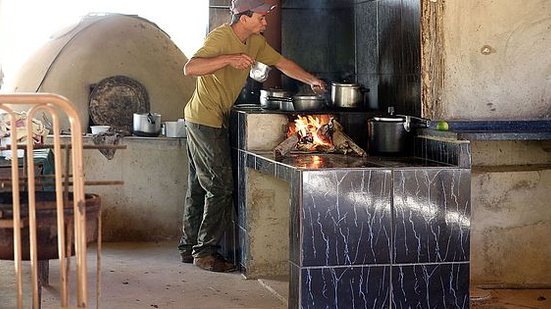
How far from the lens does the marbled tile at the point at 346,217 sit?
19.2 feet

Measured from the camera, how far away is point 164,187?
912 centimetres

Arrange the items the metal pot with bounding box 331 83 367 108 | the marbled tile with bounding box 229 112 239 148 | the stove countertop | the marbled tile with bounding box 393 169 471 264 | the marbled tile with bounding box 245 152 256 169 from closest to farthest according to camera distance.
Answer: the marbled tile with bounding box 393 169 471 264 < the stove countertop < the marbled tile with bounding box 245 152 256 169 < the metal pot with bounding box 331 83 367 108 < the marbled tile with bounding box 229 112 239 148

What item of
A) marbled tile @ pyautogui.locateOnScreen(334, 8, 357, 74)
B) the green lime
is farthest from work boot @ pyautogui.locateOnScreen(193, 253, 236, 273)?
the green lime

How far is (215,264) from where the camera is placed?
25.9ft

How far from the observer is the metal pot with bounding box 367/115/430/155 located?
6941mm

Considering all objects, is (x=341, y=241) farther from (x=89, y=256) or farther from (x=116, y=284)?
(x=89, y=256)

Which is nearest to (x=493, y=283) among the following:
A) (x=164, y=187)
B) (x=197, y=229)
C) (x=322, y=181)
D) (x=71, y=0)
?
(x=322, y=181)

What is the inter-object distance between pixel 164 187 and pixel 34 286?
476 cm

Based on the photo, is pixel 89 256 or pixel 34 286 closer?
pixel 34 286

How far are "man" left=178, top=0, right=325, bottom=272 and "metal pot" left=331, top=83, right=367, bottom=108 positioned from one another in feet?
0.47

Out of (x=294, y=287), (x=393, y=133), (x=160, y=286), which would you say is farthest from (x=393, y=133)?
(x=160, y=286)

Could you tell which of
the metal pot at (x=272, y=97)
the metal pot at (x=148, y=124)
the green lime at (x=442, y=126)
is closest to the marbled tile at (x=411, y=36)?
the green lime at (x=442, y=126)

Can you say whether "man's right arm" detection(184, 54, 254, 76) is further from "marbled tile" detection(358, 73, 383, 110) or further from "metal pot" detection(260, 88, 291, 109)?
"marbled tile" detection(358, 73, 383, 110)

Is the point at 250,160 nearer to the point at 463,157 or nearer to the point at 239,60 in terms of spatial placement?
the point at 239,60
